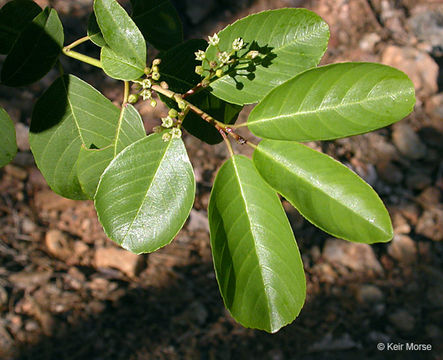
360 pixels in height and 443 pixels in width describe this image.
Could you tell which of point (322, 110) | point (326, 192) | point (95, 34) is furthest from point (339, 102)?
point (95, 34)

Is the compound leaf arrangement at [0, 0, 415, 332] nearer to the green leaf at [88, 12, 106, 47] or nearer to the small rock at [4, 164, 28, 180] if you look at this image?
the green leaf at [88, 12, 106, 47]

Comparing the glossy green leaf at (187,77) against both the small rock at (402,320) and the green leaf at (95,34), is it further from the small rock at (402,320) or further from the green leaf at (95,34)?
the small rock at (402,320)

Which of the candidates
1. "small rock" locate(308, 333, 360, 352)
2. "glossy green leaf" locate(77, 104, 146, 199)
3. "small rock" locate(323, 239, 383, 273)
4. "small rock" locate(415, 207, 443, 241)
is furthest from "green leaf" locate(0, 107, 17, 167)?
"small rock" locate(415, 207, 443, 241)

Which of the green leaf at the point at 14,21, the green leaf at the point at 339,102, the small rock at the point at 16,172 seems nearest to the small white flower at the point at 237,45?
the green leaf at the point at 339,102

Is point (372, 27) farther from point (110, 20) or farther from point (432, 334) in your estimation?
point (110, 20)

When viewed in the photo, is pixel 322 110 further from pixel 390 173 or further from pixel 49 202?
pixel 390 173
